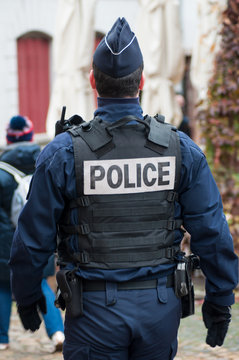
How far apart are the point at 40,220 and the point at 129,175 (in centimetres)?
38

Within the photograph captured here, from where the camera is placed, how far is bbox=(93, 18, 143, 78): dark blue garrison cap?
284 cm

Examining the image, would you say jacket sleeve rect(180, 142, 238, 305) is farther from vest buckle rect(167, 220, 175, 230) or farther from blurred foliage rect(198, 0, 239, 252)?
blurred foliage rect(198, 0, 239, 252)

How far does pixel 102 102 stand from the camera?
2.92 meters

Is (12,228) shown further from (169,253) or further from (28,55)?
(28,55)

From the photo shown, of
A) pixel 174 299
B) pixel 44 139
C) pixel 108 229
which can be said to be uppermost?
pixel 108 229

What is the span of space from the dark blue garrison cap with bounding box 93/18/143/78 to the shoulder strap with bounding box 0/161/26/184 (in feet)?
8.21

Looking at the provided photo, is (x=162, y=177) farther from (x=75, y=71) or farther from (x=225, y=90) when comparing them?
(x=75, y=71)

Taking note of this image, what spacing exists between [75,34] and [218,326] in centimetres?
653

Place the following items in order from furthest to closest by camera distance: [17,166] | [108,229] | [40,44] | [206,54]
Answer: [40,44] → [206,54] → [17,166] → [108,229]

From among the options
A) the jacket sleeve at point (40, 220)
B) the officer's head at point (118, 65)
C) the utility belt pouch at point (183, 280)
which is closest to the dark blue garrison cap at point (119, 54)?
the officer's head at point (118, 65)

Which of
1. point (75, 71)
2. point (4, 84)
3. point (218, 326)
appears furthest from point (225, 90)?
point (4, 84)

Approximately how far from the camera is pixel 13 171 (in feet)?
17.5

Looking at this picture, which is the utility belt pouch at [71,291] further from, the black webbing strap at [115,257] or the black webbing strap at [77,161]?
the black webbing strap at [77,161]

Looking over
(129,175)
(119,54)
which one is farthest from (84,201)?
(119,54)
